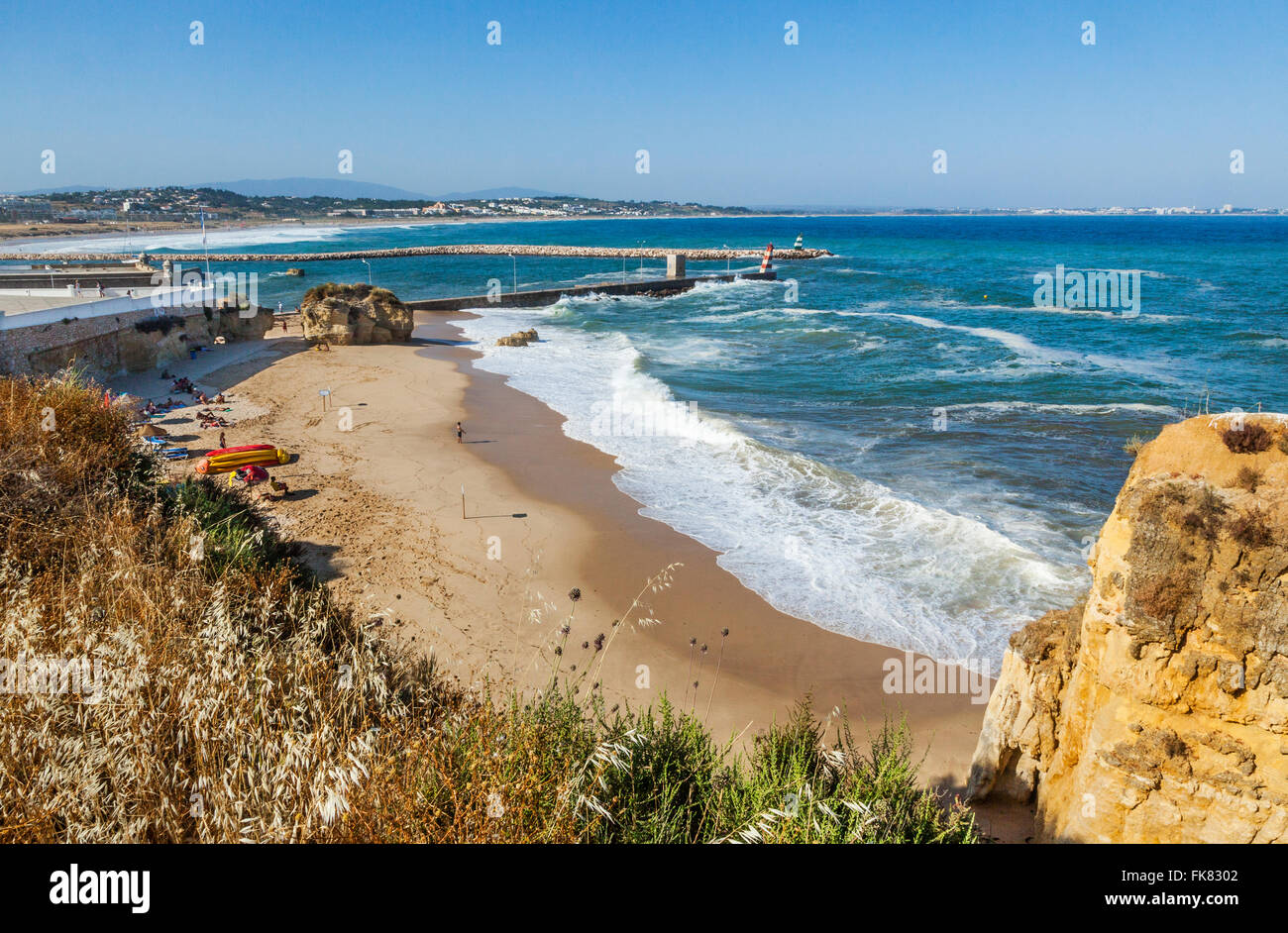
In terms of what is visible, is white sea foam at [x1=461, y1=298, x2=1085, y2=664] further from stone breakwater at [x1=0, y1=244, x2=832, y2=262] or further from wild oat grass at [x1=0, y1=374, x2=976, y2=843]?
stone breakwater at [x1=0, y1=244, x2=832, y2=262]

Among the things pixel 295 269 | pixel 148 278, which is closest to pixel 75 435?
pixel 148 278

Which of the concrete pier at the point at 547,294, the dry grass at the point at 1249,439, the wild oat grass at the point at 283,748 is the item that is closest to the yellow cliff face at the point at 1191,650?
the dry grass at the point at 1249,439

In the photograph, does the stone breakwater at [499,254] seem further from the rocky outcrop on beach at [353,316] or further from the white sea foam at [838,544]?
the white sea foam at [838,544]

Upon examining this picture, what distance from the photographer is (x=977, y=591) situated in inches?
477

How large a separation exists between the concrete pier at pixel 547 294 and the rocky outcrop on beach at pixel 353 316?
10336mm

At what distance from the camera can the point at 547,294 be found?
54000 millimetres

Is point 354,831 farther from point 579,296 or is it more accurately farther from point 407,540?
point 579,296

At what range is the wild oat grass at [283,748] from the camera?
3.60 meters

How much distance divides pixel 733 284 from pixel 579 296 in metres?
16.6

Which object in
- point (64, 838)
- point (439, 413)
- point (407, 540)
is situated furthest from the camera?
point (439, 413)

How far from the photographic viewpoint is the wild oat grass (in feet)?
11.8

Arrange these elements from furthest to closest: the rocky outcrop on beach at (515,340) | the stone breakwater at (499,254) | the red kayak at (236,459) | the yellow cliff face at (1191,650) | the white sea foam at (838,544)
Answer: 1. the stone breakwater at (499,254)
2. the rocky outcrop on beach at (515,340)
3. the red kayak at (236,459)
4. the white sea foam at (838,544)
5. the yellow cliff face at (1191,650)

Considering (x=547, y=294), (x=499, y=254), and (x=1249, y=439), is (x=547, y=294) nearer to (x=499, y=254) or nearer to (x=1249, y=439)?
(x=499, y=254)
